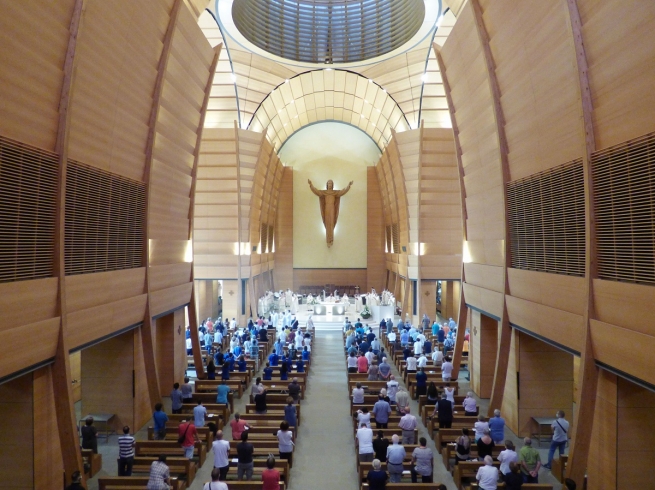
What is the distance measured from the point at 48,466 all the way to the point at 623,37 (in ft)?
39.3

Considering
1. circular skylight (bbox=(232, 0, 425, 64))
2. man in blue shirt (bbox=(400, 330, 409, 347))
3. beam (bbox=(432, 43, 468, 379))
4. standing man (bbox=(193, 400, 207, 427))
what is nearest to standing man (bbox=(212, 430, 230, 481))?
standing man (bbox=(193, 400, 207, 427))

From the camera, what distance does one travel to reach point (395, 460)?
27.2 feet

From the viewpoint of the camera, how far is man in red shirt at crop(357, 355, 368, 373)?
52.3 ft

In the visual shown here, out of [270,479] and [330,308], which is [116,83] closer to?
[270,479]

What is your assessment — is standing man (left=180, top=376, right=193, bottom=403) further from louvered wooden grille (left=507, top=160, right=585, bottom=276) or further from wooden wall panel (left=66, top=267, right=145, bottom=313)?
louvered wooden grille (left=507, top=160, right=585, bottom=276)

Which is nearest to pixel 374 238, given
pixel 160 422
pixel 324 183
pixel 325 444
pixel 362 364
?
pixel 324 183

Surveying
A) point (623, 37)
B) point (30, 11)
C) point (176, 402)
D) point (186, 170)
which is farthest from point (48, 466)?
point (623, 37)

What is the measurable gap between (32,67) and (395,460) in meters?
9.12

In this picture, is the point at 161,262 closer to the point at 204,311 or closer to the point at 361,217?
the point at 204,311

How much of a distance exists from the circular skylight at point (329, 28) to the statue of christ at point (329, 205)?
12300 mm

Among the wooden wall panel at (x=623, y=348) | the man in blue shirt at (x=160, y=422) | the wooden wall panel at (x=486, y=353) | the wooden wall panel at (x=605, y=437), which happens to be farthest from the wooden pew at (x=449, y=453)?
the man in blue shirt at (x=160, y=422)

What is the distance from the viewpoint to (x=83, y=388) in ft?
40.0

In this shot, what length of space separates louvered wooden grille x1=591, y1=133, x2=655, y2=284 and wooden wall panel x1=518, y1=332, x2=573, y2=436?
4712 millimetres

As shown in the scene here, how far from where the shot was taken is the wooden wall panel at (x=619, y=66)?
6.43 m
